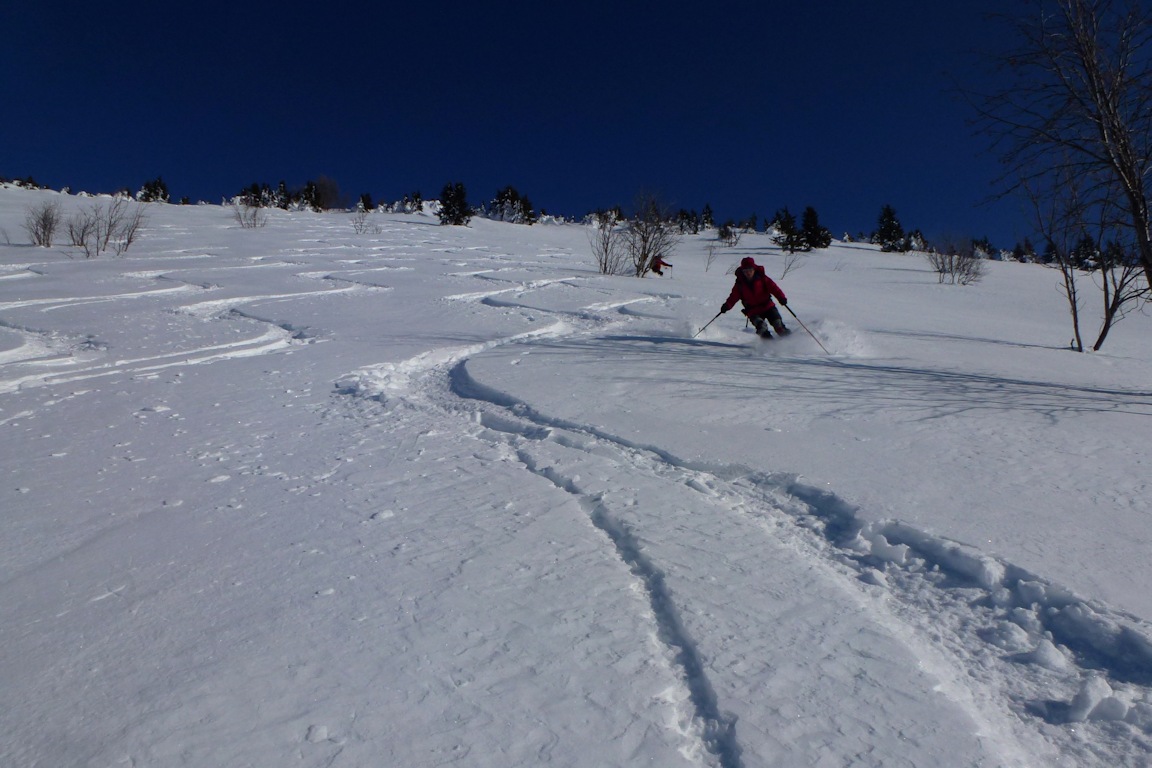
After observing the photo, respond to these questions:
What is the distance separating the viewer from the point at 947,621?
7.63 ft

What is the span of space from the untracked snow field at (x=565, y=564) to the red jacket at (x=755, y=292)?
1891mm

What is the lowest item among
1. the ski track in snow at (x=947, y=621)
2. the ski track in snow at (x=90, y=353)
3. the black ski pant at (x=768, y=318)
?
the ski track in snow at (x=90, y=353)

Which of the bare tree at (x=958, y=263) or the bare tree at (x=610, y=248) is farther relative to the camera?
the bare tree at (x=958, y=263)

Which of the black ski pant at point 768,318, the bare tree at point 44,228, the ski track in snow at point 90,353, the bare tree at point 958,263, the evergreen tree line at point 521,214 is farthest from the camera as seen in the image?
the evergreen tree line at point 521,214

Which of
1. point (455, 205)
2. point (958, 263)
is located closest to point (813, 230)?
point (958, 263)

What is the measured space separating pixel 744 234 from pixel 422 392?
51.7 metres

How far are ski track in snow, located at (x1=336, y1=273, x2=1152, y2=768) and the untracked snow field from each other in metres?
0.01

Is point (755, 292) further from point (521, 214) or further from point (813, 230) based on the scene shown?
point (521, 214)

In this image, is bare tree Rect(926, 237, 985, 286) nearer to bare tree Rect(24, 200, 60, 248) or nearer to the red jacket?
the red jacket

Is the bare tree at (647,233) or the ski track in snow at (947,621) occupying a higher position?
the bare tree at (647,233)

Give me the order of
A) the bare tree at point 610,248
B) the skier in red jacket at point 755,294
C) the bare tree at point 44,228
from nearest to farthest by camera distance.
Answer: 1. the skier in red jacket at point 755,294
2. the bare tree at point 44,228
3. the bare tree at point 610,248

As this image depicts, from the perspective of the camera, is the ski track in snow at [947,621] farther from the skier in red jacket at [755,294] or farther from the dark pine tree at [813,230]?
the dark pine tree at [813,230]

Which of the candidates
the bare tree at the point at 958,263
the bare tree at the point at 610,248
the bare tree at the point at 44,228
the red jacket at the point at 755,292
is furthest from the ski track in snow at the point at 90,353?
the bare tree at the point at 958,263

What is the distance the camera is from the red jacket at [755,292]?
8.05m
